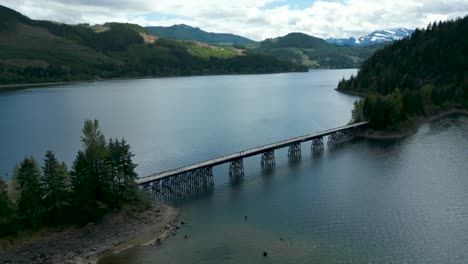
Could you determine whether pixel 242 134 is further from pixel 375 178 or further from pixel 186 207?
pixel 186 207

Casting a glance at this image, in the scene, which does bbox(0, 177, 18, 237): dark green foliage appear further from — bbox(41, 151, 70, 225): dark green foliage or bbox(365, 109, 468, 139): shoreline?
bbox(365, 109, 468, 139): shoreline

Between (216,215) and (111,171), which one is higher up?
(111,171)

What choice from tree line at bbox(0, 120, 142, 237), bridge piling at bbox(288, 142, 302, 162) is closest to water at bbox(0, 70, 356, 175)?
bridge piling at bbox(288, 142, 302, 162)

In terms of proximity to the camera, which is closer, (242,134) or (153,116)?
(242,134)

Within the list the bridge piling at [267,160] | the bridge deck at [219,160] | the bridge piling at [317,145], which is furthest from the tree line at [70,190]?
the bridge piling at [317,145]

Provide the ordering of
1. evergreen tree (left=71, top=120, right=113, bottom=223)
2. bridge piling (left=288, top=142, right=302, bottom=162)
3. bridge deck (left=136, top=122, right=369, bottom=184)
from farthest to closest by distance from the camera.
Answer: bridge piling (left=288, top=142, right=302, bottom=162)
bridge deck (left=136, top=122, right=369, bottom=184)
evergreen tree (left=71, top=120, right=113, bottom=223)

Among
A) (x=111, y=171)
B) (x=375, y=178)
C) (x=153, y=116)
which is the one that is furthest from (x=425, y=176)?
(x=153, y=116)

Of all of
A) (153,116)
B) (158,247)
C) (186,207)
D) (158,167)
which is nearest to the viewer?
(158,247)

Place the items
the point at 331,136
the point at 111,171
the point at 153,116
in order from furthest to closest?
the point at 153,116
the point at 331,136
the point at 111,171
